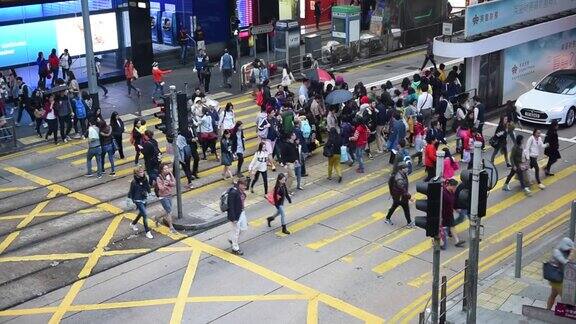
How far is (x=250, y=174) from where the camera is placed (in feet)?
63.5

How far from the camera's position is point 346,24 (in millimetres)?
32938

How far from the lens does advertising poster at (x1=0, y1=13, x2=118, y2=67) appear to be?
27672 mm

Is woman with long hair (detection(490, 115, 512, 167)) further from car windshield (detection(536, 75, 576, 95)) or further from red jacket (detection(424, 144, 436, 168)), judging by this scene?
car windshield (detection(536, 75, 576, 95))

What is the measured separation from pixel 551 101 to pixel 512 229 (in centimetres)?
851

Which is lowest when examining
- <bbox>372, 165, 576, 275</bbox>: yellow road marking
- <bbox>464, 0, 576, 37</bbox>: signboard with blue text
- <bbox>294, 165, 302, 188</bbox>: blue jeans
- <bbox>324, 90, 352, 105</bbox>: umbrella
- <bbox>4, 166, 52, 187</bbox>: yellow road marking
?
<bbox>372, 165, 576, 275</bbox>: yellow road marking

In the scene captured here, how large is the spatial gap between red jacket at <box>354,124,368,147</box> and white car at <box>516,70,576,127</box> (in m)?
6.34

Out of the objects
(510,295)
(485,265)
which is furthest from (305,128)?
(510,295)

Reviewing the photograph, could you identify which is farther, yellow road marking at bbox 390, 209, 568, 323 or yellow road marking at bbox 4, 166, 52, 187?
yellow road marking at bbox 4, 166, 52, 187

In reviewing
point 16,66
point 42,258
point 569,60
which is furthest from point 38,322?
point 569,60

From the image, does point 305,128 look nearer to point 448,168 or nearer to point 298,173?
point 298,173

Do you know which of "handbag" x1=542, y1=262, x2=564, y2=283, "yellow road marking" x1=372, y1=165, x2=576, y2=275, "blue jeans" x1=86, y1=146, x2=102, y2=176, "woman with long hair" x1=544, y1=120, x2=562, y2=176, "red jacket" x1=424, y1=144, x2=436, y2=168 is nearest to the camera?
"handbag" x1=542, y1=262, x2=564, y2=283

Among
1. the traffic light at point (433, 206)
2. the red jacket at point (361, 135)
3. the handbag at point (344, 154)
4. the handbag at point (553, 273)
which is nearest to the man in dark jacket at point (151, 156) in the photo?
the handbag at point (344, 154)

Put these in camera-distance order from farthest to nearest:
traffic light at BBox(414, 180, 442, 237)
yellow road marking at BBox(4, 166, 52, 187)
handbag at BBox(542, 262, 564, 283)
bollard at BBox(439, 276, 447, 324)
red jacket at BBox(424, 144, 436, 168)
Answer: yellow road marking at BBox(4, 166, 52, 187)
red jacket at BBox(424, 144, 436, 168)
bollard at BBox(439, 276, 447, 324)
handbag at BBox(542, 262, 564, 283)
traffic light at BBox(414, 180, 442, 237)

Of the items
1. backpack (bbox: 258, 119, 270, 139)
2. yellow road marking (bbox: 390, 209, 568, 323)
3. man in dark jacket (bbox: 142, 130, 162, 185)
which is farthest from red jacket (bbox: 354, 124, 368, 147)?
yellow road marking (bbox: 390, 209, 568, 323)
